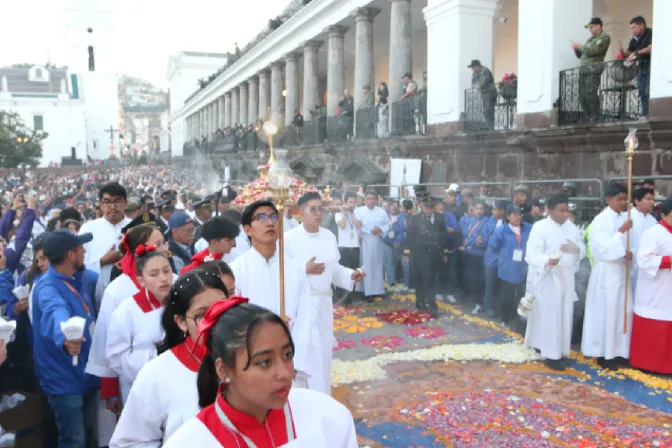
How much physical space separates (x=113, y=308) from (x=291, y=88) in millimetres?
23480

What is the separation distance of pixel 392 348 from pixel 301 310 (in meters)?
3.45

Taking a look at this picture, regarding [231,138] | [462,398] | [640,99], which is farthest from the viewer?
[231,138]

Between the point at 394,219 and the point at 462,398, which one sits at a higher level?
the point at 394,219

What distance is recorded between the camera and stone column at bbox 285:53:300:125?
85.4 ft

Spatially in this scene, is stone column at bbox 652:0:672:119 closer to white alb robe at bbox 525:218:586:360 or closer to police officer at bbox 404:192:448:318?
white alb robe at bbox 525:218:586:360

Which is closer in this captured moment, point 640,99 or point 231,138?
point 640,99

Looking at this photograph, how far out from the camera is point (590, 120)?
10.3m

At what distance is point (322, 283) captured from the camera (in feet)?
18.5

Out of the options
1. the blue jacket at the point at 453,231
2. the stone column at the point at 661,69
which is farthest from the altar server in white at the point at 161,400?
the stone column at the point at 661,69

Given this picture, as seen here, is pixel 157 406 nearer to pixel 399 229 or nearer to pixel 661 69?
pixel 399 229

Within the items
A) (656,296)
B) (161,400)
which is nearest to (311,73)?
(656,296)

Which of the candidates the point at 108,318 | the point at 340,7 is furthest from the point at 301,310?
the point at 340,7

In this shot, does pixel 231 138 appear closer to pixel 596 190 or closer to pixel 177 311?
pixel 596 190

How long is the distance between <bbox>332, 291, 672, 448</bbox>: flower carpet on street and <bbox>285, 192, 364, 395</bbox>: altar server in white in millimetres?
734
